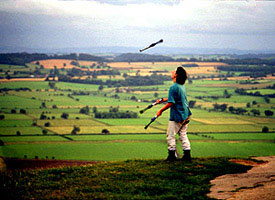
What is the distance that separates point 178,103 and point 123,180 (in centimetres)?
319

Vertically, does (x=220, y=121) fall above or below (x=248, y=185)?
below

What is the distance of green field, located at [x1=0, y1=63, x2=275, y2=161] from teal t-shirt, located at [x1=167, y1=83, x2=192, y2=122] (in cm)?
3124

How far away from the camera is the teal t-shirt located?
11.6m

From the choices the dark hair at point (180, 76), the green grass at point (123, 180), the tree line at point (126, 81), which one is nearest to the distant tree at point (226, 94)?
the tree line at point (126, 81)

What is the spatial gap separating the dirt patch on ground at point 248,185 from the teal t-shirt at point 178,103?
2.36m

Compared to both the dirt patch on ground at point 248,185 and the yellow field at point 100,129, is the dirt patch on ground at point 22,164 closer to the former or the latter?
the dirt patch on ground at point 248,185

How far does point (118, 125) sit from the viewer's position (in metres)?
72.8

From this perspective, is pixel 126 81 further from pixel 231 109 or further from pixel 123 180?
pixel 123 180

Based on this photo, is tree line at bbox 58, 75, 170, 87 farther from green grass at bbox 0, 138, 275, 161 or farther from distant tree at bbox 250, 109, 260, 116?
green grass at bbox 0, 138, 275, 161

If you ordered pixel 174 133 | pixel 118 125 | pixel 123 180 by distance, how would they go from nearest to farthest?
pixel 123 180
pixel 174 133
pixel 118 125

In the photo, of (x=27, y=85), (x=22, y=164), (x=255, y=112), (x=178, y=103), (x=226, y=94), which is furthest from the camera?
(x=27, y=85)

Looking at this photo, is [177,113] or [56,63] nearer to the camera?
[177,113]

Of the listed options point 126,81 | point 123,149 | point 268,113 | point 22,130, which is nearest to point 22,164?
point 123,149

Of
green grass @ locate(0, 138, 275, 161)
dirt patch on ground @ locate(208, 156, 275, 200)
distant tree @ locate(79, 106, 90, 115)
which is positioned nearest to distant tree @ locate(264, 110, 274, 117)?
green grass @ locate(0, 138, 275, 161)
